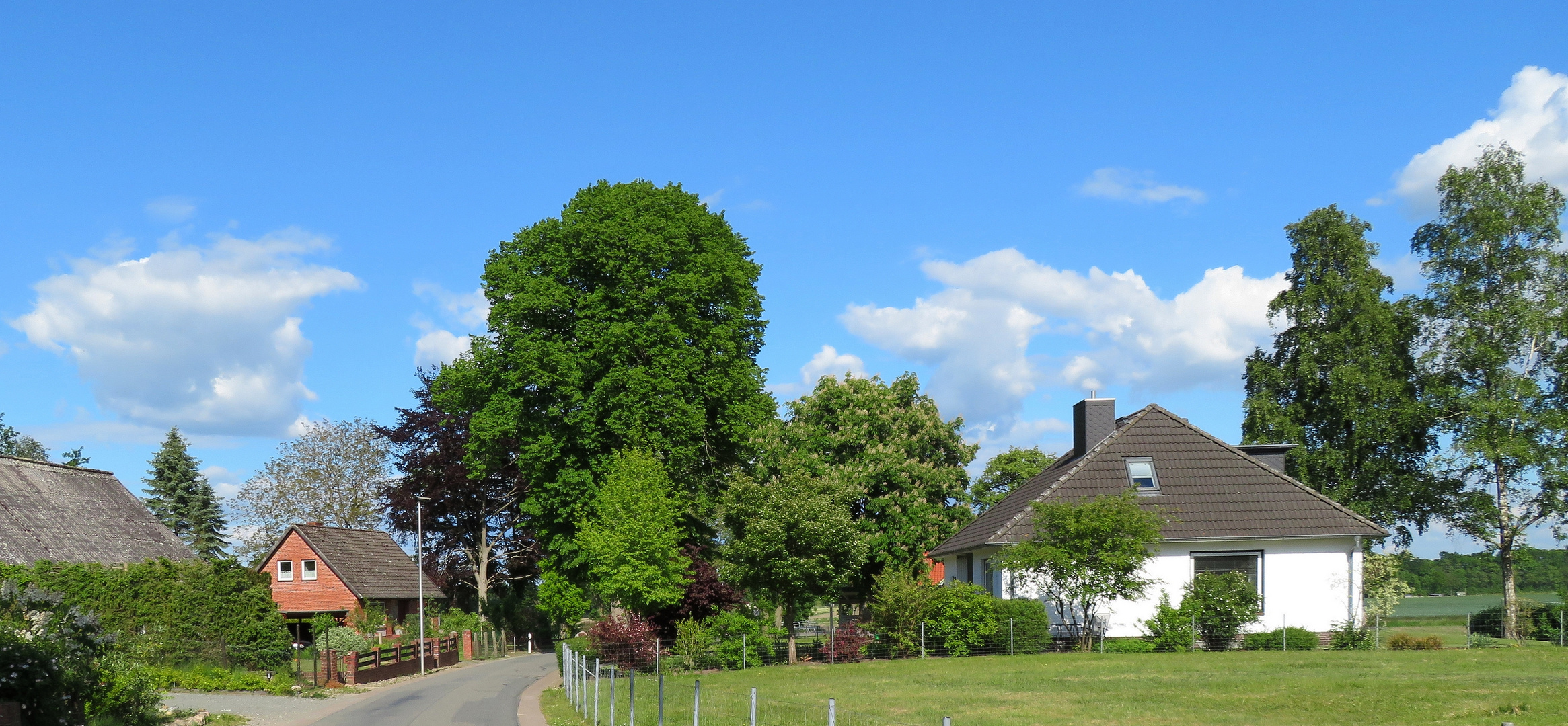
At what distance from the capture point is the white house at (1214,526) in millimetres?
31516

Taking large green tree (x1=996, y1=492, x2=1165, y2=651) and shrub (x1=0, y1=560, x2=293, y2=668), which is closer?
large green tree (x1=996, y1=492, x2=1165, y2=651)

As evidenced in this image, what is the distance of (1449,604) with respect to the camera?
53.5m

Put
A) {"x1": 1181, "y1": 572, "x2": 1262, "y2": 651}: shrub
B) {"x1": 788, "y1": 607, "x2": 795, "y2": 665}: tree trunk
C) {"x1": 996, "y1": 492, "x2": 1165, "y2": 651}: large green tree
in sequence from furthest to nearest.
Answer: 1. {"x1": 788, "y1": 607, "x2": 795, "y2": 665}: tree trunk
2. {"x1": 1181, "y1": 572, "x2": 1262, "y2": 651}: shrub
3. {"x1": 996, "y1": 492, "x2": 1165, "y2": 651}: large green tree

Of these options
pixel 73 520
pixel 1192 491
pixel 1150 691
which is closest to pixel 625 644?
pixel 1150 691

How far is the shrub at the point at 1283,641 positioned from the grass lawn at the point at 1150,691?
5.09 feet

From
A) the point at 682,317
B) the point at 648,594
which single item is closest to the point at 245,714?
the point at 648,594

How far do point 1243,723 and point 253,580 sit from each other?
31.1 m

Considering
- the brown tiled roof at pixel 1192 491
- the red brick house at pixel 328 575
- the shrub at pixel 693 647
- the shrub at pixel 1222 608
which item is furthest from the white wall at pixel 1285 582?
the red brick house at pixel 328 575

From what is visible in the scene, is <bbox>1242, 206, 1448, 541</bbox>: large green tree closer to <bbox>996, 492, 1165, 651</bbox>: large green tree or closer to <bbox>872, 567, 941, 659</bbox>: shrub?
<bbox>996, 492, 1165, 651</bbox>: large green tree

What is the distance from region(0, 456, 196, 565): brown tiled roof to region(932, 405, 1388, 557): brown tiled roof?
90.1 ft

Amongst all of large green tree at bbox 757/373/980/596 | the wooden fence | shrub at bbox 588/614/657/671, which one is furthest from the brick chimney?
the wooden fence

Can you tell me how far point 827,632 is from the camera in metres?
32.1

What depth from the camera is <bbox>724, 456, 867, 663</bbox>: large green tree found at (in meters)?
31.4

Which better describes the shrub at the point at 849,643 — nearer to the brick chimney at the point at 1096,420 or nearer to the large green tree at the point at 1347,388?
the brick chimney at the point at 1096,420
